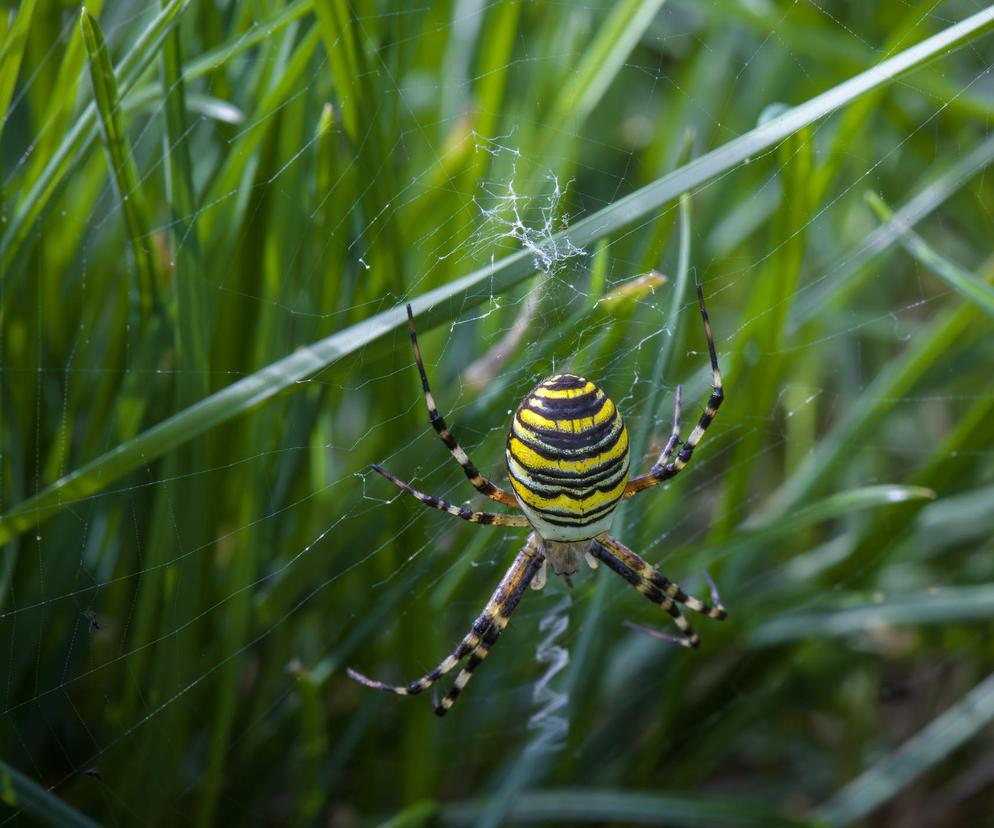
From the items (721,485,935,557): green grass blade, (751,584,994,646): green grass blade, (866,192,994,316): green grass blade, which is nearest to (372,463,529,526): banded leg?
(721,485,935,557): green grass blade

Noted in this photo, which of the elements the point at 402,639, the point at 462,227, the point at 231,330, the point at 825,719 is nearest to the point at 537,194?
the point at 462,227

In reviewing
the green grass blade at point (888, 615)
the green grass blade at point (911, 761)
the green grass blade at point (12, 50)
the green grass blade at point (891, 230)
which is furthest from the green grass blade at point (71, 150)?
the green grass blade at point (911, 761)

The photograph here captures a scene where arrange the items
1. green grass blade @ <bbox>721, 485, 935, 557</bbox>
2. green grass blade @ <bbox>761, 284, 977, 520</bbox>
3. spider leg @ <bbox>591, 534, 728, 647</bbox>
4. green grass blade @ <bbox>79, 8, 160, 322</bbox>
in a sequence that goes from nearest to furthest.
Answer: green grass blade @ <bbox>79, 8, 160, 322</bbox> < green grass blade @ <bbox>721, 485, 935, 557</bbox> < green grass blade @ <bbox>761, 284, 977, 520</bbox> < spider leg @ <bbox>591, 534, 728, 647</bbox>

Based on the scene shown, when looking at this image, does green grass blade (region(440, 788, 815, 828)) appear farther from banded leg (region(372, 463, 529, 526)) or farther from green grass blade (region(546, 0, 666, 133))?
green grass blade (region(546, 0, 666, 133))

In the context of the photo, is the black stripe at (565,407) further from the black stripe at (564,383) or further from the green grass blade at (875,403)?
the green grass blade at (875,403)

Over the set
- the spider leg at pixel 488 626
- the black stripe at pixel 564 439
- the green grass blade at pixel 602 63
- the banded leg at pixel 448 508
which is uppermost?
the green grass blade at pixel 602 63

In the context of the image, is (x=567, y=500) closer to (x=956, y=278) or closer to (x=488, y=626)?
(x=488, y=626)
